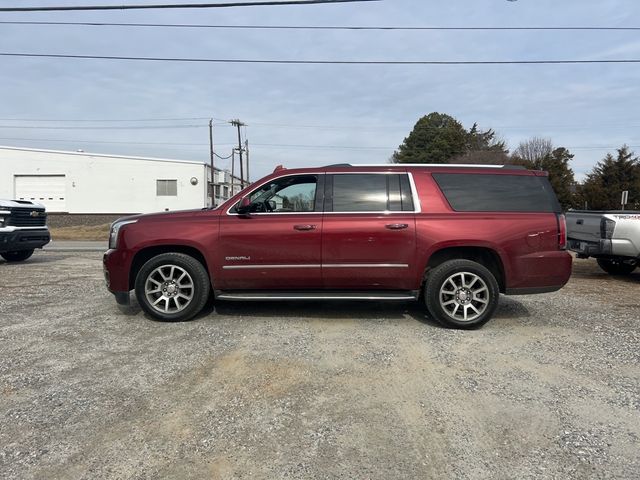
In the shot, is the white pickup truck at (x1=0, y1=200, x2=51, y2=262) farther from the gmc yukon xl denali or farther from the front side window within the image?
the front side window

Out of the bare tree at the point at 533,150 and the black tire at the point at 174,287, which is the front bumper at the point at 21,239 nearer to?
the black tire at the point at 174,287

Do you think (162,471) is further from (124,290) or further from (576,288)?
(576,288)

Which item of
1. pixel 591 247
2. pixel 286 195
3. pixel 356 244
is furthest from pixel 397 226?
pixel 591 247

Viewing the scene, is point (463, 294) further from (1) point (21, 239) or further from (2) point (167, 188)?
(2) point (167, 188)

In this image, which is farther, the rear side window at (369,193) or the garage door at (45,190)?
the garage door at (45,190)

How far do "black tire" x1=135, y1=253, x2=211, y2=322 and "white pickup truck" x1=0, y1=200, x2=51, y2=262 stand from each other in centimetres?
698

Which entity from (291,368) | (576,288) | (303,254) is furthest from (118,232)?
(576,288)

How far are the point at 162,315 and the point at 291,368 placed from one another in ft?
7.06

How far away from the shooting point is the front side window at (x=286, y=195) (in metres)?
5.75

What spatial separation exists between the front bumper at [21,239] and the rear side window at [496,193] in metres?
9.71

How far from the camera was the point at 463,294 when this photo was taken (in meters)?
5.54

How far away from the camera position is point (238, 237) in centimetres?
562

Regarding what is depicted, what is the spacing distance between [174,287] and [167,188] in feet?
109

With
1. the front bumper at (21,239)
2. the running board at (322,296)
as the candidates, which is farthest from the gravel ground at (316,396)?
the front bumper at (21,239)
